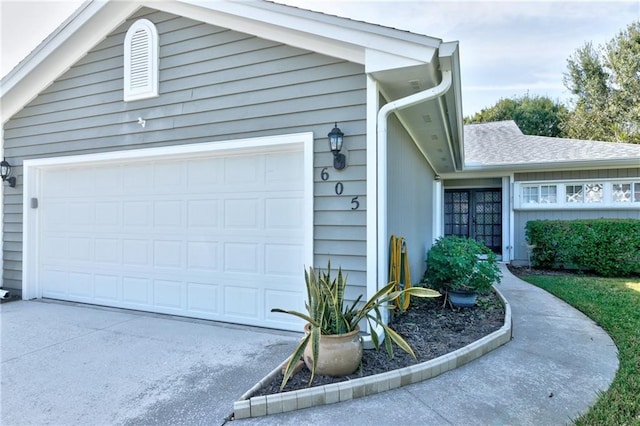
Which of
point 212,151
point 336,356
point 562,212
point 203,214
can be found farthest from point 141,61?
point 562,212

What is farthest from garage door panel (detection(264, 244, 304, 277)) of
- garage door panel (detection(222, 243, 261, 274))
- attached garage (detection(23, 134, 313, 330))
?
garage door panel (detection(222, 243, 261, 274))

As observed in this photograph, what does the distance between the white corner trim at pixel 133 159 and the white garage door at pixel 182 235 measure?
86 millimetres

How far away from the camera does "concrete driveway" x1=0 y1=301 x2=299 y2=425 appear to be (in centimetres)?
247

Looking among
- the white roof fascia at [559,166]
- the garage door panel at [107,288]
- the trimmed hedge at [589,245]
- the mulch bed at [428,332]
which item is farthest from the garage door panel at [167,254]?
the trimmed hedge at [589,245]

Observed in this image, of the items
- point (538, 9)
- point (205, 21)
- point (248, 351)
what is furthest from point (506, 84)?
point (248, 351)

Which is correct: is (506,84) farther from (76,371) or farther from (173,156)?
(76,371)

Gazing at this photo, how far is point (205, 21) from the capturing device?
14.3ft

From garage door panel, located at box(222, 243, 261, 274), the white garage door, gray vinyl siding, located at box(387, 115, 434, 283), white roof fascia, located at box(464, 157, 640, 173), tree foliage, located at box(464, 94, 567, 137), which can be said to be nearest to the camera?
the white garage door

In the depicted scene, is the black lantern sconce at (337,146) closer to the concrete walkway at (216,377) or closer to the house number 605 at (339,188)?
the house number 605 at (339,188)

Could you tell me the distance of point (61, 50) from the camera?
17.0 feet

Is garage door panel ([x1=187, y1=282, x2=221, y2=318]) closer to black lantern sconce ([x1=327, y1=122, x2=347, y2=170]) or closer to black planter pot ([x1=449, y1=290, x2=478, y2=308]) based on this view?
black lantern sconce ([x1=327, y1=122, x2=347, y2=170])

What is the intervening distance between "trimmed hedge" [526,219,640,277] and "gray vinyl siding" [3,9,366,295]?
22.9ft

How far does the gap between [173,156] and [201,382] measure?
9.55 feet

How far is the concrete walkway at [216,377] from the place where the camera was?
8.00 feet
